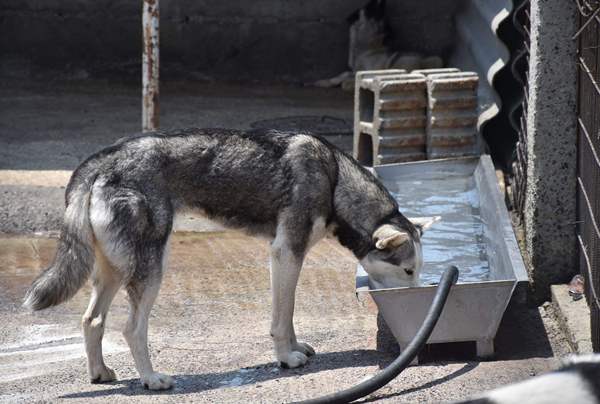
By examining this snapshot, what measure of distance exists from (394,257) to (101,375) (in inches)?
66.3

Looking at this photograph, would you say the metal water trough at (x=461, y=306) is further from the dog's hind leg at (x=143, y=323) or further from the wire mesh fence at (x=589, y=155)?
the dog's hind leg at (x=143, y=323)

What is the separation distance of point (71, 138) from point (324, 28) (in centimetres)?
427

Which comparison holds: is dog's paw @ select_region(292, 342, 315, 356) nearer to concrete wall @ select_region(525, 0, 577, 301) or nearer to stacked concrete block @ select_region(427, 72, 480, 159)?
concrete wall @ select_region(525, 0, 577, 301)

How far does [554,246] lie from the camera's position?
655 centimetres

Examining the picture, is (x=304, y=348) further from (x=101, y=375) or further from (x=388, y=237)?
(x=101, y=375)

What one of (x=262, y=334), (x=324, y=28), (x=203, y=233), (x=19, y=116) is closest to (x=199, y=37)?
(x=324, y=28)

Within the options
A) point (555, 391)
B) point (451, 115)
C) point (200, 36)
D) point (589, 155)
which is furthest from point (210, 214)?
point (200, 36)

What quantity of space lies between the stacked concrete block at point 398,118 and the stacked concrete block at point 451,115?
0.31 feet

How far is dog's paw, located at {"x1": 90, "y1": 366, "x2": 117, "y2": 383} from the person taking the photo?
5664 mm

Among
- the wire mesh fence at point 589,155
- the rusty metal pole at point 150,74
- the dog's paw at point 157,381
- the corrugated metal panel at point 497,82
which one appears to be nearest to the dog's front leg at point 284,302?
the dog's paw at point 157,381

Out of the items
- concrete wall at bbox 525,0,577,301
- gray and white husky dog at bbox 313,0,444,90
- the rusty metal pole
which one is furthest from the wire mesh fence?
gray and white husky dog at bbox 313,0,444,90

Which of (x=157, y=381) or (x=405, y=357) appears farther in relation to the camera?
(x=157, y=381)

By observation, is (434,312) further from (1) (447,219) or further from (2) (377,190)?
(1) (447,219)

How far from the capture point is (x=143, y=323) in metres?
5.57
